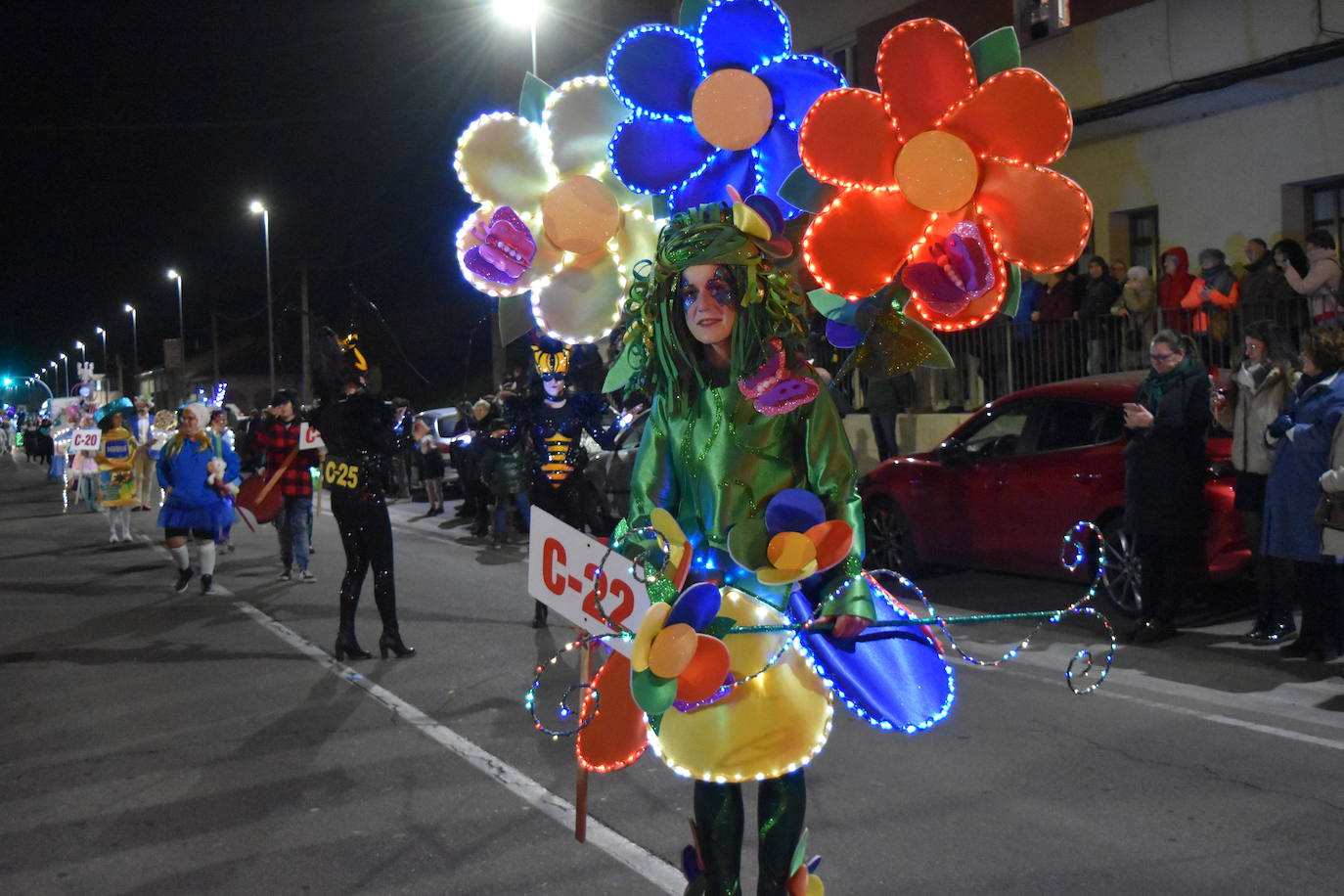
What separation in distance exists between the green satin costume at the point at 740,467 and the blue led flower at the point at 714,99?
602 millimetres

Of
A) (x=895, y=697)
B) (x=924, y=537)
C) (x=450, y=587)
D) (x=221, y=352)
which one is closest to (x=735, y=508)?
(x=895, y=697)

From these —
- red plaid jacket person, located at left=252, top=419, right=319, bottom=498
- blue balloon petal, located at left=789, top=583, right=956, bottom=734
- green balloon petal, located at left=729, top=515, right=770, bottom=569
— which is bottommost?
blue balloon petal, located at left=789, top=583, right=956, bottom=734

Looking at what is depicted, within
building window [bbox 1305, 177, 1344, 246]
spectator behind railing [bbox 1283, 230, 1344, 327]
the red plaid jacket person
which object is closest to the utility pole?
the red plaid jacket person

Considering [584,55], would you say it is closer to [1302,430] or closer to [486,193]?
[1302,430]

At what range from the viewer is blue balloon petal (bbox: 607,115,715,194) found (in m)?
3.44

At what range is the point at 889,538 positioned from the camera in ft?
34.4

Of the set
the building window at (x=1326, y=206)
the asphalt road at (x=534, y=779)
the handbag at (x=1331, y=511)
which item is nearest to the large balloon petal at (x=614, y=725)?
the asphalt road at (x=534, y=779)

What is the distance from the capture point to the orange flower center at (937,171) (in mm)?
3037

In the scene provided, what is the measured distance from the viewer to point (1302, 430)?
23.5ft

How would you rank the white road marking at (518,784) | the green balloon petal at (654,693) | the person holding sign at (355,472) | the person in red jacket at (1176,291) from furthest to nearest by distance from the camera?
the person in red jacket at (1176,291), the person holding sign at (355,472), the white road marking at (518,784), the green balloon petal at (654,693)

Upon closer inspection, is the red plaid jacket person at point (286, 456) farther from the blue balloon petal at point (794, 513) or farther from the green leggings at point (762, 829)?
the blue balloon petal at point (794, 513)

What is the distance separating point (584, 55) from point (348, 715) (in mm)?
22586

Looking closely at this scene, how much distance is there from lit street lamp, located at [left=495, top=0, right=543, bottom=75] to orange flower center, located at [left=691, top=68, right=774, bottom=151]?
13584mm

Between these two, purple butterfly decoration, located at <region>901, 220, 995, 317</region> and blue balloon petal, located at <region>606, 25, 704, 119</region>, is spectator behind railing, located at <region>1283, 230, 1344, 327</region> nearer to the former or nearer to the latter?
purple butterfly decoration, located at <region>901, 220, 995, 317</region>
